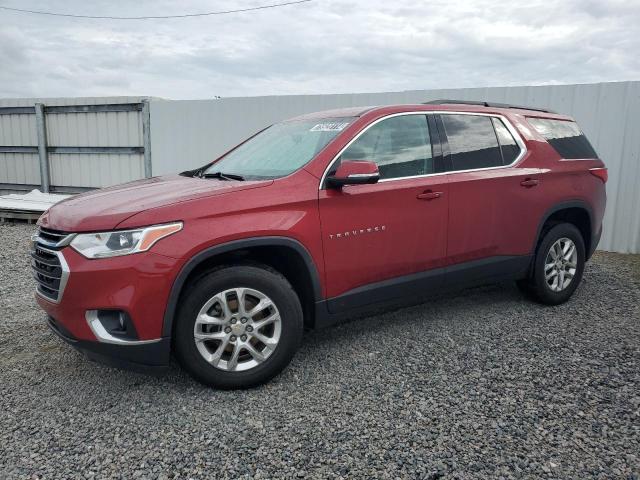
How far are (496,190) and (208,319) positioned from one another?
8.19 ft

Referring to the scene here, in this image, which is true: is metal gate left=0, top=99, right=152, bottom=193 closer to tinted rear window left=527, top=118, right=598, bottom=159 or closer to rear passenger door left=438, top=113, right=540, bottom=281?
rear passenger door left=438, top=113, right=540, bottom=281

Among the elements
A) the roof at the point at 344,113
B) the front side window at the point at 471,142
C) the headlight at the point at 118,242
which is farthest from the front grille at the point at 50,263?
the front side window at the point at 471,142

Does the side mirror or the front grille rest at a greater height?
the side mirror

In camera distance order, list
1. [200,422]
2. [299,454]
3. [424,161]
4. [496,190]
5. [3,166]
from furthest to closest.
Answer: [3,166], [496,190], [424,161], [200,422], [299,454]

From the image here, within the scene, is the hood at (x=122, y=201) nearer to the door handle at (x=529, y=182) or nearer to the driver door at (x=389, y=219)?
the driver door at (x=389, y=219)

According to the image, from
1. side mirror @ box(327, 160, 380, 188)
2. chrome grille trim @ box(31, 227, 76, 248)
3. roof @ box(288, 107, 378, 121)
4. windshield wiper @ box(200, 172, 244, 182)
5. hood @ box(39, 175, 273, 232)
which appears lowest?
chrome grille trim @ box(31, 227, 76, 248)

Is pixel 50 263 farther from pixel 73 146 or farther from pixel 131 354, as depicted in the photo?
pixel 73 146

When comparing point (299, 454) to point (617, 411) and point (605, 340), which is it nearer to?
point (617, 411)

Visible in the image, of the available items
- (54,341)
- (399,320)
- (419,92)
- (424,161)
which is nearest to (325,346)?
(399,320)

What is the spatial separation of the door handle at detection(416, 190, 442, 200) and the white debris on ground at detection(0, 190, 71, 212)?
8.13 m

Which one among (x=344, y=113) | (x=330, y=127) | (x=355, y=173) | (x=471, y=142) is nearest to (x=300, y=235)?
(x=355, y=173)

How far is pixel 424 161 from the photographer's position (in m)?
3.68

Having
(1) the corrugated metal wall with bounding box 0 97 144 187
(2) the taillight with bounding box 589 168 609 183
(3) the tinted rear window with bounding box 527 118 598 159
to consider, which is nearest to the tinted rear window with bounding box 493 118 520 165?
(3) the tinted rear window with bounding box 527 118 598 159

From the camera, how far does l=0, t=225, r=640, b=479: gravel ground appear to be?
7.65 ft
